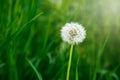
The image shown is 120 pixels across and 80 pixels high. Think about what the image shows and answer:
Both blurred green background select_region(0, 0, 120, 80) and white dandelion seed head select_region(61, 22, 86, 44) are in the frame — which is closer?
white dandelion seed head select_region(61, 22, 86, 44)

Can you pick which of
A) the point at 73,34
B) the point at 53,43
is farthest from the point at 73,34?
the point at 53,43

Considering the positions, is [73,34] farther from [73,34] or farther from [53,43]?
[53,43]

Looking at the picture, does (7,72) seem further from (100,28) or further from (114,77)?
(100,28)

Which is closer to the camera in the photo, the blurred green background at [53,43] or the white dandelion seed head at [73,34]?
the white dandelion seed head at [73,34]

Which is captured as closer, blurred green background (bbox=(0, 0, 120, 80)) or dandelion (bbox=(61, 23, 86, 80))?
dandelion (bbox=(61, 23, 86, 80))

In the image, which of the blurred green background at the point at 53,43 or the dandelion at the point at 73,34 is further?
the blurred green background at the point at 53,43

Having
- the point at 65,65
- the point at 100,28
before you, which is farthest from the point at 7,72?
the point at 100,28

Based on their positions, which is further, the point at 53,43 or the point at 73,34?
the point at 53,43

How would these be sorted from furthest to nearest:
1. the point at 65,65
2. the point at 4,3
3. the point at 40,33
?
1. the point at 40,33
2. the point at 4,3
3. the point at 65,65
